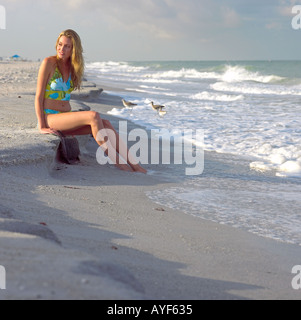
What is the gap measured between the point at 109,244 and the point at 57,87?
2993 mm

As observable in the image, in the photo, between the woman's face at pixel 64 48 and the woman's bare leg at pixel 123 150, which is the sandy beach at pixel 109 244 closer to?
the woman's bare leg at pixel 123 150

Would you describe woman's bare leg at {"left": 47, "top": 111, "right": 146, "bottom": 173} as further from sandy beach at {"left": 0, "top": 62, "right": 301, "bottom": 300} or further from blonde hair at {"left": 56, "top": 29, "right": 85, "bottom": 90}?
blonde hair at {"left": 56, "top": 29, "right": 85, "bottom": 90}

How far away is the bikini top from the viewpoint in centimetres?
529

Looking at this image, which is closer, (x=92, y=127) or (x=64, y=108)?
(x=92, y=127)

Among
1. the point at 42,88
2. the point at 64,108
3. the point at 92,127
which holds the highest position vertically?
the point at 42,88

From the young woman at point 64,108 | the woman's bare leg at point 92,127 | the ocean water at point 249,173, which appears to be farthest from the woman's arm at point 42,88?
the ocean water at point 249,173

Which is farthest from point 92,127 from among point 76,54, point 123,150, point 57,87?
point 76,54

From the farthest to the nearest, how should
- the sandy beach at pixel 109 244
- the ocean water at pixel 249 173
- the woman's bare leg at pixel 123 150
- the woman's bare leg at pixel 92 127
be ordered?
the woman's bare leg at pixel 123 150 → the woman's bare leg at pixel 92 127 → the ocean water at pixel 249 173 → the sandy beach at pixel 109 244

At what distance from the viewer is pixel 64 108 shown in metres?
5.46

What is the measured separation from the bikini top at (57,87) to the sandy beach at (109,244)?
54 centimetres

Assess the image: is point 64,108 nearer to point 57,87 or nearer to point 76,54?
point 57,87

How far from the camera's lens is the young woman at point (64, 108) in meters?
5.19

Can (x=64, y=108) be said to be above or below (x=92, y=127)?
above

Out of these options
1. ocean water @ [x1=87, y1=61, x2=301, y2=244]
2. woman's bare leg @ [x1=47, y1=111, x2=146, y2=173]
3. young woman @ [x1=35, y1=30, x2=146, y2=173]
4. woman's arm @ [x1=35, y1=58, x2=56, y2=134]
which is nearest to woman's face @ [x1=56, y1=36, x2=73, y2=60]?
young woman @ [x1=35, y1=30, x2=146, y2=173]
